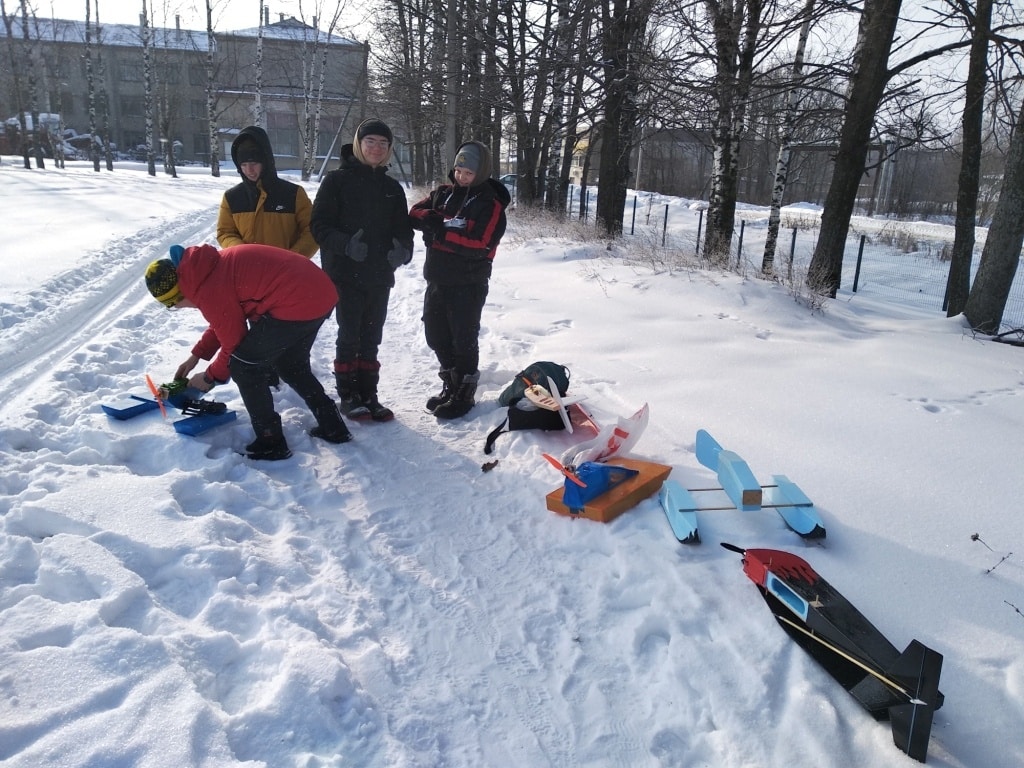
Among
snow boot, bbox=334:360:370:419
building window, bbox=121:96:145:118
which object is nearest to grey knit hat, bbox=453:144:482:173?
snow boot, bbox=334:360:370:419

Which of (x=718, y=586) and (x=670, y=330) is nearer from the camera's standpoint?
(x=718, y=586)

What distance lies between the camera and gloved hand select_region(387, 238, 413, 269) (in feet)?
14.8

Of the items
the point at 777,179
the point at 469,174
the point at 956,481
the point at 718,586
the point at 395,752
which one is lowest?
the point at 395,752

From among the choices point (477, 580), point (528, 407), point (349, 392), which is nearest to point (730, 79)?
point (528, 407)

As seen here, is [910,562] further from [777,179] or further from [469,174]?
[777,179]

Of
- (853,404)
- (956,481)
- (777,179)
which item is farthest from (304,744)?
(777,179)

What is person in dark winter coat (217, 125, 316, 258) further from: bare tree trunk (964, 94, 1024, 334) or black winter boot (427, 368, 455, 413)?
bare tree trunk (964, 94, 1024, 334)

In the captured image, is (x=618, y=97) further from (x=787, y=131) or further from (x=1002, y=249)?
(x=1002, y=249)

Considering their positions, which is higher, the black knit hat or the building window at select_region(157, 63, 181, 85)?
the building window at select_region(157, 63, 181, 85)

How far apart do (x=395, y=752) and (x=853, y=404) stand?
3979 millimetres

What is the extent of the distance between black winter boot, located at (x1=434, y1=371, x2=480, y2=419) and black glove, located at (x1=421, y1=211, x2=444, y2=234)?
1052mm

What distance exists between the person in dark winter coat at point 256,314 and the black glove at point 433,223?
87cm

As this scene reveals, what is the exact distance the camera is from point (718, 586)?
9.52ft

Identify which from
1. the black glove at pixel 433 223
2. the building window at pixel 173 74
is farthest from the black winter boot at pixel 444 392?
the building window at pixel 173 74
